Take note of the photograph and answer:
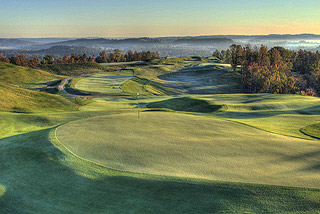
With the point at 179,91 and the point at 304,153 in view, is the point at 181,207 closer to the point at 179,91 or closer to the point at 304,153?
the point at 304,153

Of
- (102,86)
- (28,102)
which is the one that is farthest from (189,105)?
(102,86)

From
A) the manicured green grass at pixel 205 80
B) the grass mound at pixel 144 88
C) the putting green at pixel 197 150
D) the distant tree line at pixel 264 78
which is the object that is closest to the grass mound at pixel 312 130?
the putting green at pixel 197 150

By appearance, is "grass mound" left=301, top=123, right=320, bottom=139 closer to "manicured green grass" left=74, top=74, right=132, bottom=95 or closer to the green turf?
the green turf

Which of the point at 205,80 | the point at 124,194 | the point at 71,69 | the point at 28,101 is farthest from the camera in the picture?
the point at 205,80

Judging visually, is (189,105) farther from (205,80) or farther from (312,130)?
(205,80)

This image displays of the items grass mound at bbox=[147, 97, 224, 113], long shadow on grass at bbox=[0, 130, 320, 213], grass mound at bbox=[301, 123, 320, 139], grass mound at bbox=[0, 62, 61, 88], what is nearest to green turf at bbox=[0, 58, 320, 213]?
long shadow on grass at bbox=[0, 130, 320, 213]
